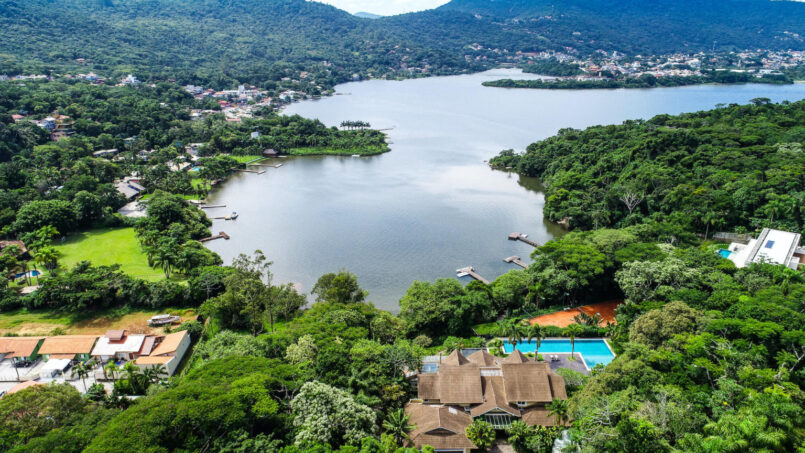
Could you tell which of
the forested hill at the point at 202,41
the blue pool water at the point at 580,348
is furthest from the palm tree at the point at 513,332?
the forested hill at the point at 202,41

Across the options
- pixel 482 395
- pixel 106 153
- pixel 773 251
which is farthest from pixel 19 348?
pixel 773 251

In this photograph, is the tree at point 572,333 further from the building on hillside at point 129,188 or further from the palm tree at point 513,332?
the building on hillside at point 129,188

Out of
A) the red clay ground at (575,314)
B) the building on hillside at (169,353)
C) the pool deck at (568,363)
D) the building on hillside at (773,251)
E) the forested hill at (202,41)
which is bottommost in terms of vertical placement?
the building on hillside at (169,353)

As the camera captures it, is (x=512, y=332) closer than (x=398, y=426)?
No

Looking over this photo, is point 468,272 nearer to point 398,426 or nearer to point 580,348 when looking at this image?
point 580,348

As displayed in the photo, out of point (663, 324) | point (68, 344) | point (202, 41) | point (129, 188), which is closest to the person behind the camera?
point (663, 324)

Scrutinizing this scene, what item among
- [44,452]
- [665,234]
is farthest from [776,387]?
[44,452]

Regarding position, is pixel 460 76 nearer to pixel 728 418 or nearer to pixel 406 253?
pixel 406 253

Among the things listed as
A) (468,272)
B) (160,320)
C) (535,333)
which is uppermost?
(535,333)
